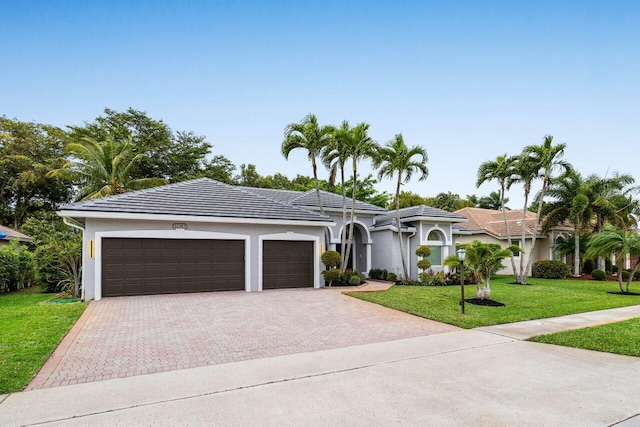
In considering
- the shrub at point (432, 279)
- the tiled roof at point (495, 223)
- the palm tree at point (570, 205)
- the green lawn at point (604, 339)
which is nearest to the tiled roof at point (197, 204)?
the shrub at point (432, 279)

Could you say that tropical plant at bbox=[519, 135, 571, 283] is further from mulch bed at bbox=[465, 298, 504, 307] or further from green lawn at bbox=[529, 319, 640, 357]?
green lawn at bbox=[529, 319, 640, 357]

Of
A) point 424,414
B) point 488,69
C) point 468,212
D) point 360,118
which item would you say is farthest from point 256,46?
point 468,212

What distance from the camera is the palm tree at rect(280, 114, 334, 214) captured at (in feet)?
53.4

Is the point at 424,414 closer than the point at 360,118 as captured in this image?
Yes

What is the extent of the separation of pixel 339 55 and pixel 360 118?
2.92 m

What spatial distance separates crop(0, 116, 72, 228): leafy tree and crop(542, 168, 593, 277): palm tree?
36.3 meters

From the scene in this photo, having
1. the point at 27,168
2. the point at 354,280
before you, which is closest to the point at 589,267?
the point at 354,280

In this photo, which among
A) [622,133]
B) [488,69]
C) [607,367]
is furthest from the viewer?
[622,133]

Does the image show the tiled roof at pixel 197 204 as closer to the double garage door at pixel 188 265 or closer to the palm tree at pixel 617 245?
the double garage door at pixel 188 265

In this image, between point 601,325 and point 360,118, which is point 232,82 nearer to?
point 360,118

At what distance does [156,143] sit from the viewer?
30781 millimetres

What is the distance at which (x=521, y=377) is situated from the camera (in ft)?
16.7

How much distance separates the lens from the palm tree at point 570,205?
71.2ft

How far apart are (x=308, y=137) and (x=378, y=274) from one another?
8705 millimetres
